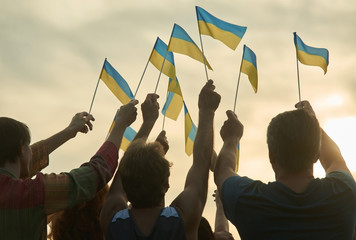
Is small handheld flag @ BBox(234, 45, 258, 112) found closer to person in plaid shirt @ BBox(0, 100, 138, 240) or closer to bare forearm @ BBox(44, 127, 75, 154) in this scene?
bare forearm @ BBox(44, 127, 75, 154)

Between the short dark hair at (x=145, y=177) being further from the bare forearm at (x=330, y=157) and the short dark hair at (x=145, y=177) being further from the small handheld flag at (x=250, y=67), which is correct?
the small handheld flag at (x=250, y=67)

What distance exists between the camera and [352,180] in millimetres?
3379

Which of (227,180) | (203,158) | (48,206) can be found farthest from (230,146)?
(48,206)

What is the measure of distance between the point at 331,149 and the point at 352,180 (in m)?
0.39

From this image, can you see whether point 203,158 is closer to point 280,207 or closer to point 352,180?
point 280,207

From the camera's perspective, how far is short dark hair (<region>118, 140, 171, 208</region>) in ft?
11.2

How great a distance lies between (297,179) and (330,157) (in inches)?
18.2

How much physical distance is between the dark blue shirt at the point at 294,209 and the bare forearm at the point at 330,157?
237 millimetres

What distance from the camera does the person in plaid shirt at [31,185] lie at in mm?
3518

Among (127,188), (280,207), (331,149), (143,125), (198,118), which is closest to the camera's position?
(280,207)

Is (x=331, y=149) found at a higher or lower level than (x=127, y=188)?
higher

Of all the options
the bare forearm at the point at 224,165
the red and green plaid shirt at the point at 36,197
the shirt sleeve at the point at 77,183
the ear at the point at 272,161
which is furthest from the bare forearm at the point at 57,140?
the ear at the point at 272,161

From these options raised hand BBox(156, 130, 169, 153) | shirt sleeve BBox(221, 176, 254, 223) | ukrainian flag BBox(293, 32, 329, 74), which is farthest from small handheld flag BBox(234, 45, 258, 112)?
shirt sleeve BBox(221, 176, 254, 223)

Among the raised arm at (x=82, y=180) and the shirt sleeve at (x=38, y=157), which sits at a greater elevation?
the shirt sleeve at (x=38, y=157)
